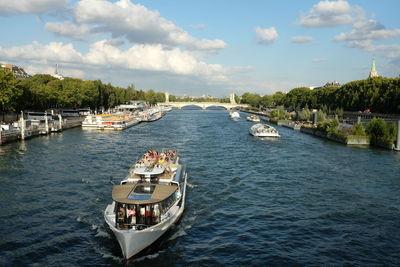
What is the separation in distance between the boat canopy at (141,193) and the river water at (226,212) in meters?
2.45

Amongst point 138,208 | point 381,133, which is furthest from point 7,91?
point 381,133

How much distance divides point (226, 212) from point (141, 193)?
295 inches

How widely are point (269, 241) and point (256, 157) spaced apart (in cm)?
2908

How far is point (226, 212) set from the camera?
26594 mm

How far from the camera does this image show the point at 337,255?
19812mm

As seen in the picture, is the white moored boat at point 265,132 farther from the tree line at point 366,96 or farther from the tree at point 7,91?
the tree at point 7,91

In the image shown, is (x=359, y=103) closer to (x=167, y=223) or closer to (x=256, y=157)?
(x=256, y=157)

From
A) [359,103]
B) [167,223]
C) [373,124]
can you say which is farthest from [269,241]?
[359,103]

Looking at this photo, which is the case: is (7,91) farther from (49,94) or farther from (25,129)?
(49,94)

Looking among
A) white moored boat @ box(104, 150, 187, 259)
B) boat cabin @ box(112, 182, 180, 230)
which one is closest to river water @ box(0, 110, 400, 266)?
white moored boat @ box(104, 150, 187, 259)

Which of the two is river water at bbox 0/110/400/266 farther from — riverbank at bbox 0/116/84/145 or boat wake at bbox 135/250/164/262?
riverbank at bbox 0/116/84/145

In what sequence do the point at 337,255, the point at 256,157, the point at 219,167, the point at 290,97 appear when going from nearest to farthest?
the point at 337,255, the point at 219,167, the point at 256,157, the point at 290,97

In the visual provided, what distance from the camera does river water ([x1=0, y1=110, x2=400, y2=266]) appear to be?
64.5 ft

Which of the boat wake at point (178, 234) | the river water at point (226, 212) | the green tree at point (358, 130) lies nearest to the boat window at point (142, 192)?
the river water at point (226, 212)
